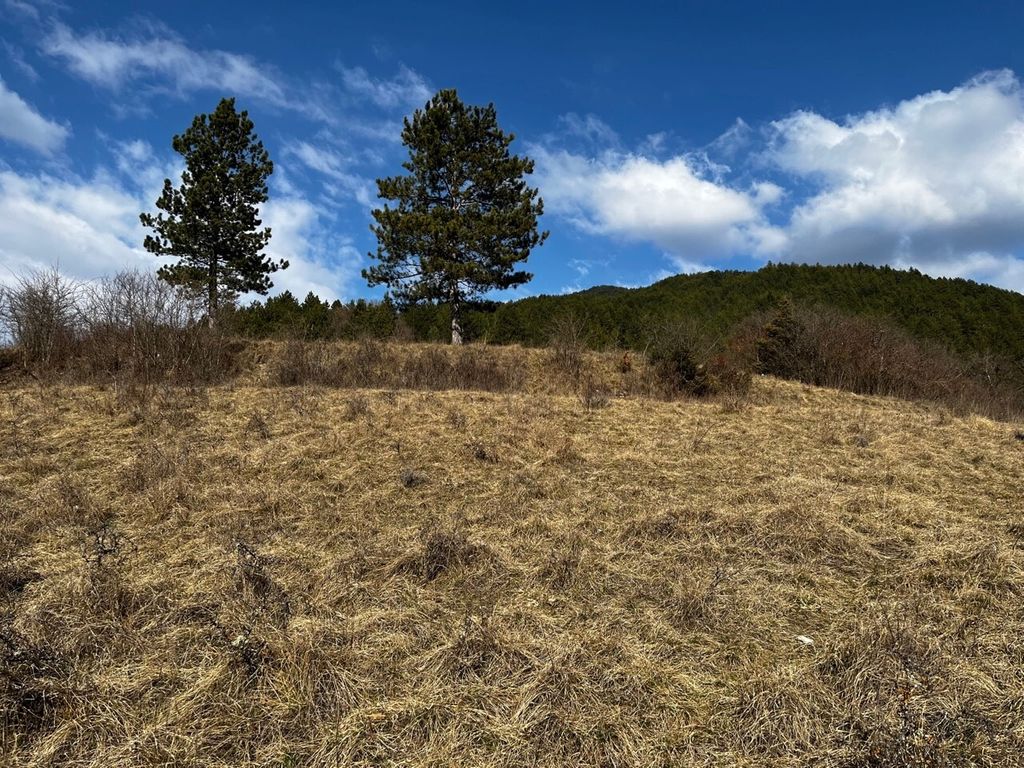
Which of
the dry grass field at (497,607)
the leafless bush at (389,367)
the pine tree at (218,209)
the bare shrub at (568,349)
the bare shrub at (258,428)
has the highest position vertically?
the pine tree at (218,209)

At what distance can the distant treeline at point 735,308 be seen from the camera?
89.5 feet

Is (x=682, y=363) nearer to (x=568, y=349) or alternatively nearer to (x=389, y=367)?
(x=568, y=349)

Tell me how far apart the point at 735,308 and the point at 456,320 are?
42269 mm

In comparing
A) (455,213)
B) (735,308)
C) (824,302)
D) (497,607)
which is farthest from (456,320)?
(824,302)

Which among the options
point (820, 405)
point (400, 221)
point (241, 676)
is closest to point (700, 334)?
point (820, 405)

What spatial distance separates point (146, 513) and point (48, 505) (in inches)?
42.6

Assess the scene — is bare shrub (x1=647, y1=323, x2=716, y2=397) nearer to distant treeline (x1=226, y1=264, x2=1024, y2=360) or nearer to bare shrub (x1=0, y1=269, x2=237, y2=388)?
distant treeline (x1=226, y1=264, x2=1024, y2=360)

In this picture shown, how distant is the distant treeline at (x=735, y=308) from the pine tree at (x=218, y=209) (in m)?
2.13

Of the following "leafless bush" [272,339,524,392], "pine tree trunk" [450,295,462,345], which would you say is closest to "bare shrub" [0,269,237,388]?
"leafless bush" [272,339,524,392]

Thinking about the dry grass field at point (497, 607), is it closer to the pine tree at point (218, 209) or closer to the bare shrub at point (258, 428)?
the bare shrub at point (258, 428)

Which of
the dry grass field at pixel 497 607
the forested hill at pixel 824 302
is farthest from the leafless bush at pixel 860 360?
the forested hill at pixel 824 302

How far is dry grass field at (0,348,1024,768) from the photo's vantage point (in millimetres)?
2670

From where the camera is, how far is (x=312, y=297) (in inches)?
1184

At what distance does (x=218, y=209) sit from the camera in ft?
75.3
